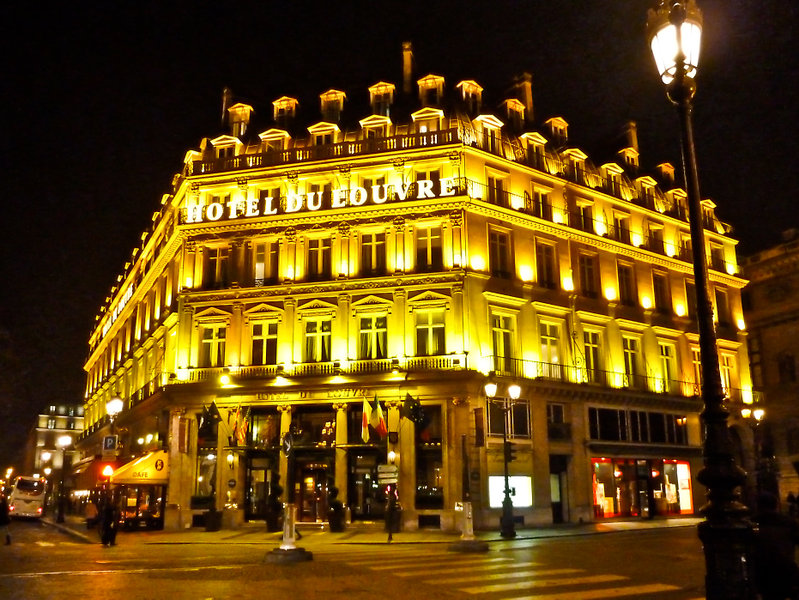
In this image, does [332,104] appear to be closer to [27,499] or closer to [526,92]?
[526,92]

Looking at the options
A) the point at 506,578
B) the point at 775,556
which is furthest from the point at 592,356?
the point at 775,556

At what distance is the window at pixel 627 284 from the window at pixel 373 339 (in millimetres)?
14858

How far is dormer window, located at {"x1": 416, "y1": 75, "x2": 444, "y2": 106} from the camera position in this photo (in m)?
38.6

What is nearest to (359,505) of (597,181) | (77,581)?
(77,581)

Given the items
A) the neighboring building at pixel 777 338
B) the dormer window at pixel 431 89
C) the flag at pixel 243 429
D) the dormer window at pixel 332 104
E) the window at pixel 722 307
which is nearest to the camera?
the flag at pixel 243 429

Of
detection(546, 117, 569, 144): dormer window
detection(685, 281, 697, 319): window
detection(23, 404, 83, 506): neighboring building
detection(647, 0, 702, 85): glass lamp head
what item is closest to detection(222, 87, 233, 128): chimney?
detection(546, 117, 569, 144): dormer window

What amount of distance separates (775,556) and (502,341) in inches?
1092

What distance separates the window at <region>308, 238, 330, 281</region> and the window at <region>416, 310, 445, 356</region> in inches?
204

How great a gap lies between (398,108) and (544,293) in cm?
1252

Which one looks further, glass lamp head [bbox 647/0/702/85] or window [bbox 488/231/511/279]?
window [bbox 488/231/511/279]

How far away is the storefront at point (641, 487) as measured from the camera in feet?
124

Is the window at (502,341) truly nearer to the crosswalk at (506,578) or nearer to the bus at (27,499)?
the crosswalk at (506,578)

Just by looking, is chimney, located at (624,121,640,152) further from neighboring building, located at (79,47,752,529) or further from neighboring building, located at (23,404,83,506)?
neighboring building, located at (23,404,83,506)

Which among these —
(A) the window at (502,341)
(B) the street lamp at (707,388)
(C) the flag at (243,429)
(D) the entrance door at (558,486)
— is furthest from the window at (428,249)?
(B) the street lamp at (707,388)
